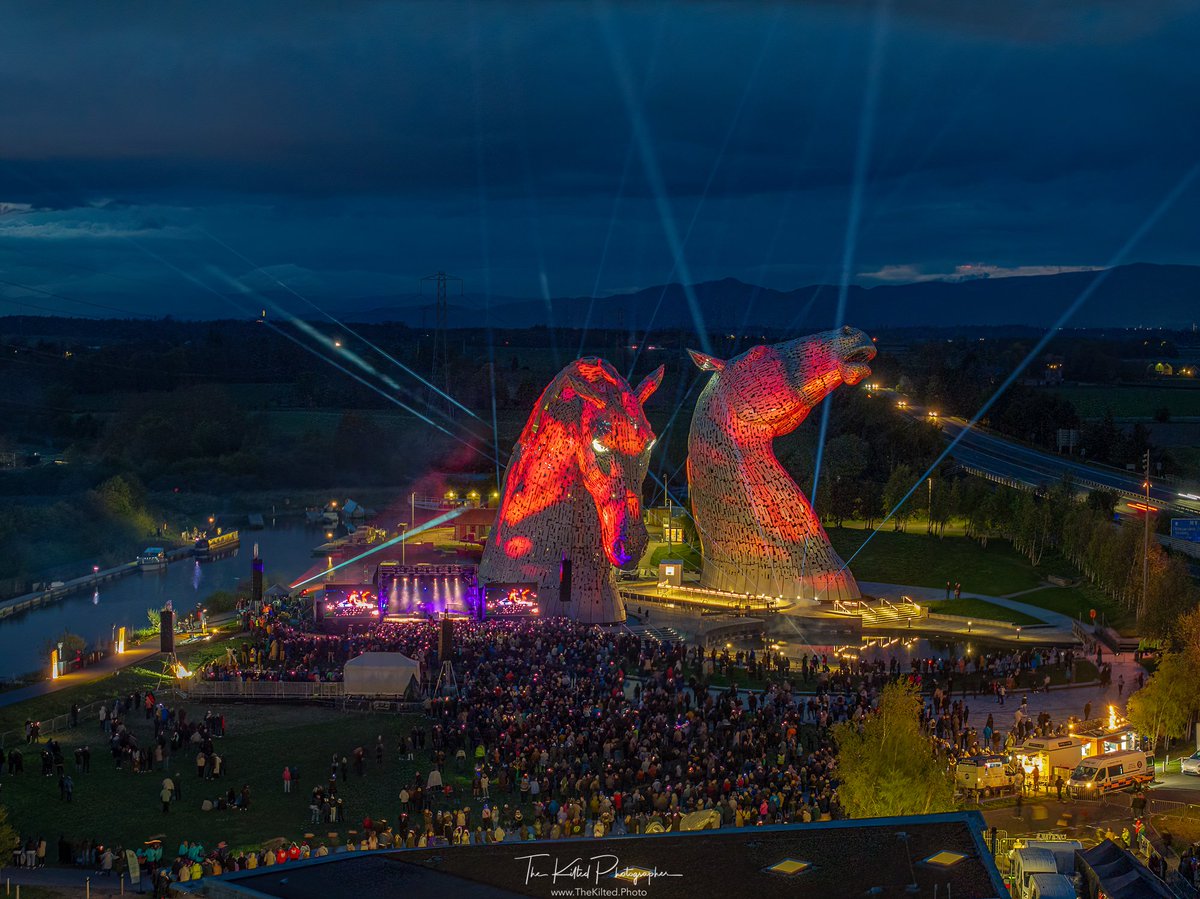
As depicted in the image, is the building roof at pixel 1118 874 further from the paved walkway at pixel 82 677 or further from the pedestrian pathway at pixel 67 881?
the paved walkway at pixel 82 677

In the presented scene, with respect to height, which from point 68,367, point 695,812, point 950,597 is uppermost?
point 68,367

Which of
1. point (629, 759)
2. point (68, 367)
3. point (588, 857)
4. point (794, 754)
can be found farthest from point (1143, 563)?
point (68, 367)

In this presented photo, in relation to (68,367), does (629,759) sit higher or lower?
lower

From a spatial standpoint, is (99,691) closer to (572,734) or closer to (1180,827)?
(572,734)

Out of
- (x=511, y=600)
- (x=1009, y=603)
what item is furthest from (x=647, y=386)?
(x=1009, y=603)

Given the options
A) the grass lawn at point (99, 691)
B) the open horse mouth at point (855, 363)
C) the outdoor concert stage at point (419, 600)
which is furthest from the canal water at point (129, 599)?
the open horse mouth at point (855, 363)

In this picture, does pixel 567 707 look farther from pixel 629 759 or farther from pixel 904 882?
pixel 904 882
